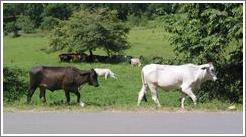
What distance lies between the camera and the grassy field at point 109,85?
10.5m

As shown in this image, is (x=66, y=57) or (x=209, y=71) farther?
(x=66, y=57)

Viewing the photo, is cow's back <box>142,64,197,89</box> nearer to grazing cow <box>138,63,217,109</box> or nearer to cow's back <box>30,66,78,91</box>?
grazing cow <box>138,63,217,109</box>

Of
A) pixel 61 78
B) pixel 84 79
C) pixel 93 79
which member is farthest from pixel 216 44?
pixel 61 78

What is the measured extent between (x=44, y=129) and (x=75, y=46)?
66.5ft

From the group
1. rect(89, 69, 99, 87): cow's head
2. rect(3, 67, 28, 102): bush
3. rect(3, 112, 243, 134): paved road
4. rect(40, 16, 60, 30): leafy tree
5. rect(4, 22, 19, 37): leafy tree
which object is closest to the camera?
rect(3, 112, 243, 134): paved road

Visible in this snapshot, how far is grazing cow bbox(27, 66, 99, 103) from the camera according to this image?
11047mm

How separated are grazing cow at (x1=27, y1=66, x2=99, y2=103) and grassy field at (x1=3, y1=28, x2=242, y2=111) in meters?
0.32

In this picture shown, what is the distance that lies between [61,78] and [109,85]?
27.7 ft

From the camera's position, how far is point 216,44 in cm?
1256

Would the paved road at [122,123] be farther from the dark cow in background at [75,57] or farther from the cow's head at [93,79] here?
the dark cow in background at [75,57]

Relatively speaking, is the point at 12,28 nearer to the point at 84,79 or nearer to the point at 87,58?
the point at 87,58

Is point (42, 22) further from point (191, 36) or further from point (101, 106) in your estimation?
point (101, 106)

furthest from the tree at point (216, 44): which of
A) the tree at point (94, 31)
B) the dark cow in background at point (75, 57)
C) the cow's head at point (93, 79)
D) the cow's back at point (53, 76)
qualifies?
the dark cow in background at point (75, 57)

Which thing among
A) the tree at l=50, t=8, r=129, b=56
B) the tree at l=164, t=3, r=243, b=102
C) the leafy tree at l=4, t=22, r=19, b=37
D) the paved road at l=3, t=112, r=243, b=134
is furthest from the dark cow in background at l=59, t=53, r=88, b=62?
the paved road at l=3, t=112, r=243, b=134
